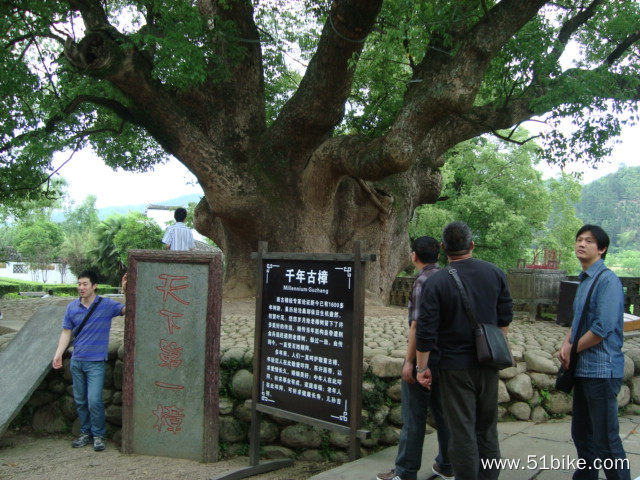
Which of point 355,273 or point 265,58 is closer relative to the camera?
point 355,273

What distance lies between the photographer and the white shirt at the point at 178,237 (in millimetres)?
8148

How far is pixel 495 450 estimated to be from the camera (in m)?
3.43

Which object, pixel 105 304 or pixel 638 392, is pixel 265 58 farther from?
pixel 638 392

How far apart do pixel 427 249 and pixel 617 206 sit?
245 ft

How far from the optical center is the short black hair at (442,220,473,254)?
11.3ft

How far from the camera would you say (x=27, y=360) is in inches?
251

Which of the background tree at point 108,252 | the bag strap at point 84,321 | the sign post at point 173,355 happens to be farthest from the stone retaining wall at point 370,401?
the background tree at point 108,252

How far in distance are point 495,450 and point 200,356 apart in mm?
2875

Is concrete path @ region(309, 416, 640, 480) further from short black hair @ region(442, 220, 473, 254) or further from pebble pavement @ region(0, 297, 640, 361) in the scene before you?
short black hair @ region(442, 220, 473, 254)

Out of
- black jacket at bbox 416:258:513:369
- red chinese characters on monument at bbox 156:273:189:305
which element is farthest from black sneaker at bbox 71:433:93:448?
black jacket at bbox 416:258:513:369

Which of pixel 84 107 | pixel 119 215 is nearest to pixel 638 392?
pixel 84 107

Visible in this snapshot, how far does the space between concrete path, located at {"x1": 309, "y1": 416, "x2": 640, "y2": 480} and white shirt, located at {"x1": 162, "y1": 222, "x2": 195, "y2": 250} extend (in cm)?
466

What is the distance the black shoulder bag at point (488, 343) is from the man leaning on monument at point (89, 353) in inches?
145

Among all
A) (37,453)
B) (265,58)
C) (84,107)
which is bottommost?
(37,453)
